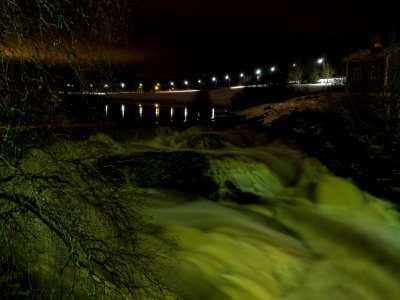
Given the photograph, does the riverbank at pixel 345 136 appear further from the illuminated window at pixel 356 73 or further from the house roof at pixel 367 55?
the illuminated window at pixel 356 73

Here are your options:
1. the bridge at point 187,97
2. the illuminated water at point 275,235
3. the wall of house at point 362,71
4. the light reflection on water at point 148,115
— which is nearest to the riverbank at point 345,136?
the illuminated water at point 275,235

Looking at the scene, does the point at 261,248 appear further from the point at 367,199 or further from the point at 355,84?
the point at 355,84

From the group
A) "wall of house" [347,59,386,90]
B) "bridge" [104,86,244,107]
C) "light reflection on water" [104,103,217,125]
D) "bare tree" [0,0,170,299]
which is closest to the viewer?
"bare tree" [0,0,170,299]

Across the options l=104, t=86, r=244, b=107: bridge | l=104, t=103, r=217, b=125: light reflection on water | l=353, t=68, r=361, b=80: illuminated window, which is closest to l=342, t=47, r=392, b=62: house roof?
l=353, t=68, r=361, b=80: illuminated window

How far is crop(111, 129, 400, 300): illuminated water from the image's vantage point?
7.62 meters

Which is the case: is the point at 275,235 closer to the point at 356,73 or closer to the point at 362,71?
the point at 362,71

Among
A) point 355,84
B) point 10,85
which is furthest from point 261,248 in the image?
point 355,84

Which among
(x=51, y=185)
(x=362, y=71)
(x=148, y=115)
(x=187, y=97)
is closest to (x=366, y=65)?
(x=362, y=71)

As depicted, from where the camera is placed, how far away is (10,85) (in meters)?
3.48

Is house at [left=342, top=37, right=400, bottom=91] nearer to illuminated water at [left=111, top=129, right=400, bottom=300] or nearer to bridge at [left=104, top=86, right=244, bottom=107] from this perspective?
bridge at [left=104, top=86, right=244, bottom=107]

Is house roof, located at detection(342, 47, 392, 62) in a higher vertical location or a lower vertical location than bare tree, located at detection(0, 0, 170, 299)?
higher

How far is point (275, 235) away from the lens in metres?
10.1

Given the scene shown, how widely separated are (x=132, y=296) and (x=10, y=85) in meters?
2.29

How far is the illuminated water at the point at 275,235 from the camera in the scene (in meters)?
7.62
